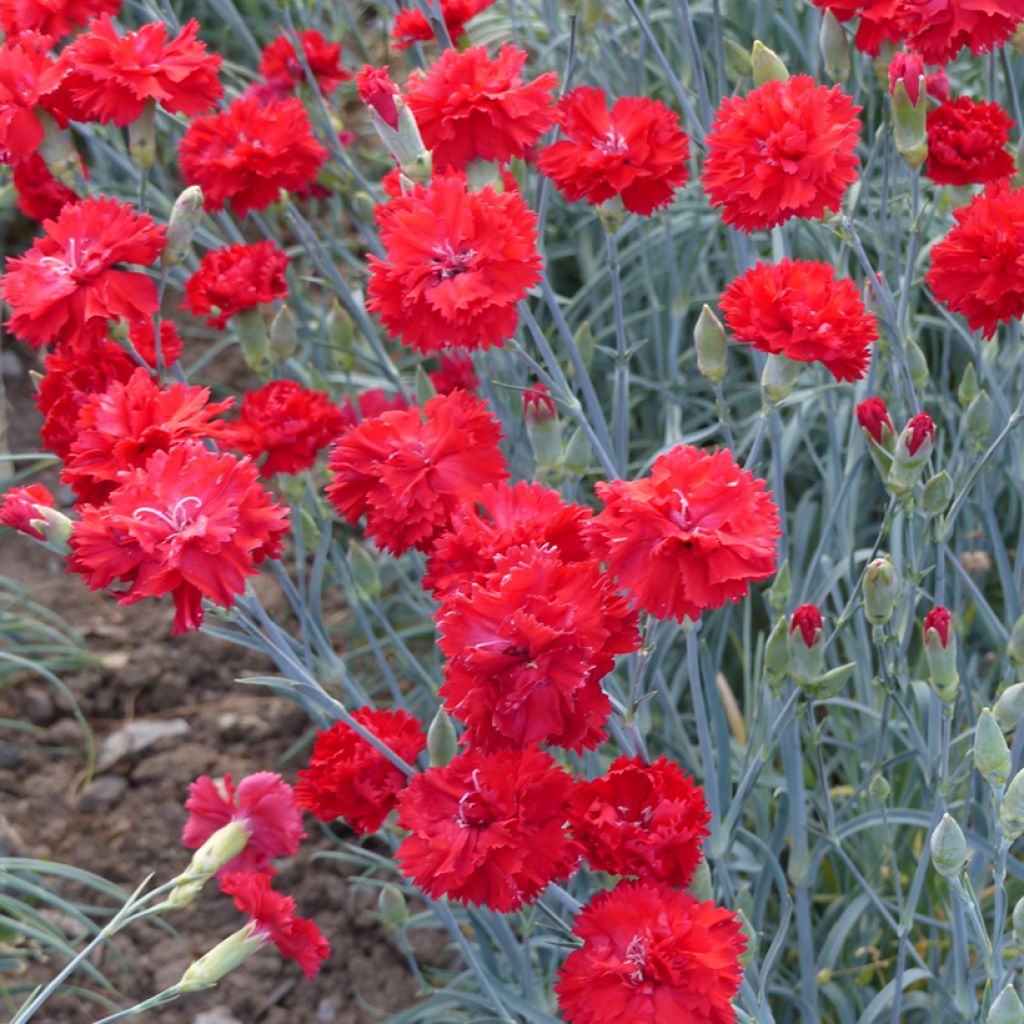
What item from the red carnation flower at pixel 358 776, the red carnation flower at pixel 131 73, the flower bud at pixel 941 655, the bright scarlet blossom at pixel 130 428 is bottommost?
the flower bud at pixel 941 655

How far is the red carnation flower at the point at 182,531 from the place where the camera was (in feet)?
3.18

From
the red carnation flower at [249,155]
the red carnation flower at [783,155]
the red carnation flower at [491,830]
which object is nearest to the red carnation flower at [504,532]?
the red carnation flower at [491,830]

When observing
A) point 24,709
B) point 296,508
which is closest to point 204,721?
point 24,709

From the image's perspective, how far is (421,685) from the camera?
1.97m

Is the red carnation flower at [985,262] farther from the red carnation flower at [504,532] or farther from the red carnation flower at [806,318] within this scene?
the red carnation flower at [504,532]

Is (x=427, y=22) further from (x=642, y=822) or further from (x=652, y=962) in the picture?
(x=652, y=962)

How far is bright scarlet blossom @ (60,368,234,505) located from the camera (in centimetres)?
111

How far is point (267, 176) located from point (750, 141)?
24.9 inches

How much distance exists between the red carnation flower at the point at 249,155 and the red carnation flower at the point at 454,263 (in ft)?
1.78

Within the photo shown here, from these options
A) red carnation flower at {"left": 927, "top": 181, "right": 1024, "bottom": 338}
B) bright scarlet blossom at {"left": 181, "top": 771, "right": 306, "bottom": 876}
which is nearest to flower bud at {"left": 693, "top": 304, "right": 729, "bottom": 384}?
red carnation flower at {"left": 927, "top": 181, "right": 1024, "bottom": 338}

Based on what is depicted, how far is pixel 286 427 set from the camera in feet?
4.55

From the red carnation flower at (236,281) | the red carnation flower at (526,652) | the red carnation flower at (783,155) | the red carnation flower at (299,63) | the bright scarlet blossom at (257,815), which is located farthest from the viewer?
the red carnation flower at (299,63)

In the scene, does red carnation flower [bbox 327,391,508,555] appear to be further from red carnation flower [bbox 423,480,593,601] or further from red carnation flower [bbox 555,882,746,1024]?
red carnation flower [bbox 555,882,746,1024]

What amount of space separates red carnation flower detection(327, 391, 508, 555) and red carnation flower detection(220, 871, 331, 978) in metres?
0.37
